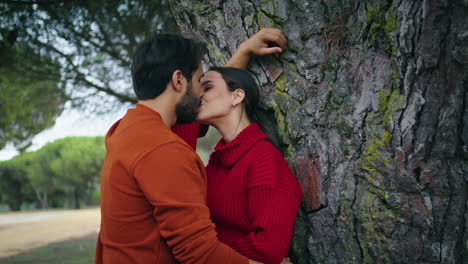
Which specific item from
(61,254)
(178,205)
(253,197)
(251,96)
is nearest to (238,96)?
(251,96)

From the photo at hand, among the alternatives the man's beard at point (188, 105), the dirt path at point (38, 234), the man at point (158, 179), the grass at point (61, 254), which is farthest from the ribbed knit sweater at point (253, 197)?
the dirt path at point (38, 234)

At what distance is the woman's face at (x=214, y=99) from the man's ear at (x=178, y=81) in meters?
0.23

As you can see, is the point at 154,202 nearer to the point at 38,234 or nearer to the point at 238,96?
the point at 238,96

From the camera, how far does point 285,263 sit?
1567 millimetres

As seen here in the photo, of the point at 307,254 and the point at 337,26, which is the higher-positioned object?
the point at 337,26

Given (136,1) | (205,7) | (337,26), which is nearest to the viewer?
(337,26)

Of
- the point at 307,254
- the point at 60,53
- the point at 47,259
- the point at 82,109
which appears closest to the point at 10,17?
the point at 60,53

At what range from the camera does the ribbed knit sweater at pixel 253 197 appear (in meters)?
1.50

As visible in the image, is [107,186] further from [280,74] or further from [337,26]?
[337,26]

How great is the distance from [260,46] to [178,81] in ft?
1.63

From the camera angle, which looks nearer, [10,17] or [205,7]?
[205,7]

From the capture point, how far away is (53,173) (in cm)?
2084

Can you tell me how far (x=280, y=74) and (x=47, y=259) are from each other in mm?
6007

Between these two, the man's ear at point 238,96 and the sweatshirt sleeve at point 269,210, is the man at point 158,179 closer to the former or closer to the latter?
the sweatshirt sleeve at point 269,210
